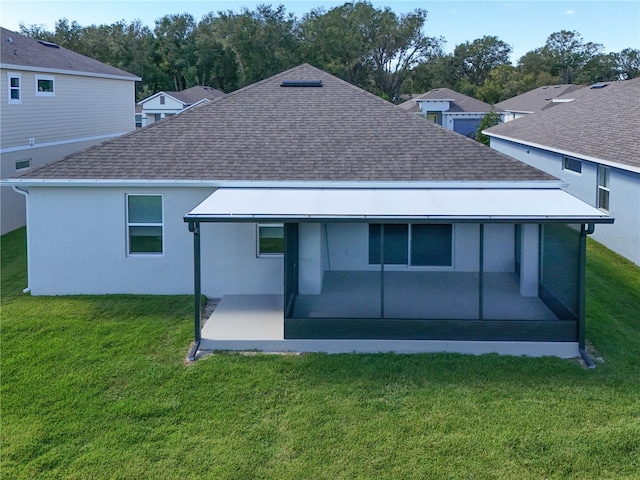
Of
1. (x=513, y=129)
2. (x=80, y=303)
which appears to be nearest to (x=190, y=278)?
(x=80, y=303)

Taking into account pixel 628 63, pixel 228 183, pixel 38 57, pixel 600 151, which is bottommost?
pixel 228 183

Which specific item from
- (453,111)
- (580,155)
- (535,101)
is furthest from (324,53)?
(580,155)

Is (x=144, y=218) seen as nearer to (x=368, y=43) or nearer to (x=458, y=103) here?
(x=458, y=103)

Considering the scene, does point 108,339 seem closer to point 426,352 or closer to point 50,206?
point 50,206

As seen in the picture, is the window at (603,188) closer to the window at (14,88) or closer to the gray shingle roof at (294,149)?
the gray shingle roof at (294,149)

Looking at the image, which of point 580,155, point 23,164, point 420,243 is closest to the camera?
point 420,243

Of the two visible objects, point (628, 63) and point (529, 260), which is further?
point (628, 63)
